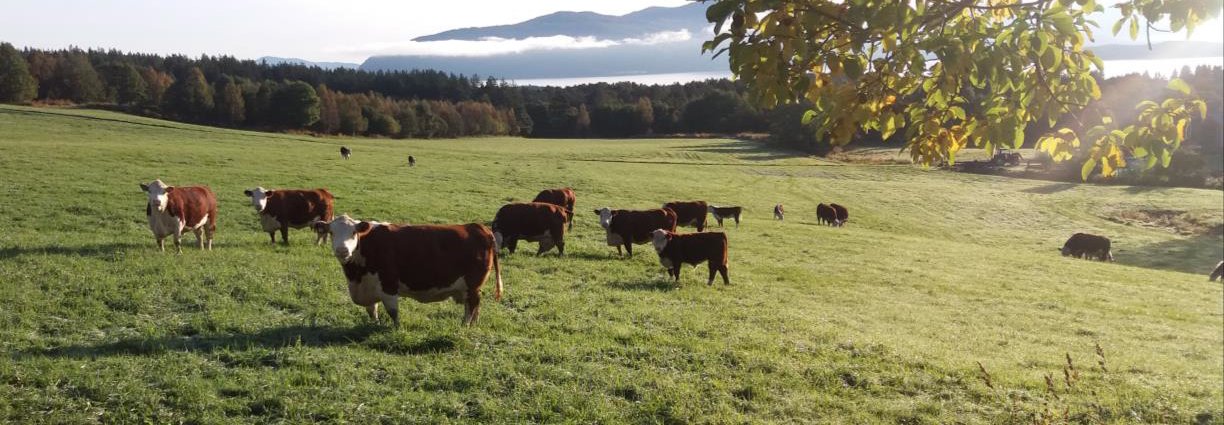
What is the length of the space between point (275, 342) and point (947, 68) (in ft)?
25.1

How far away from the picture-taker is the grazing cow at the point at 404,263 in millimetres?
8828

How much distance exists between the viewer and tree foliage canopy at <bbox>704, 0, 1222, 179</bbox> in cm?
436

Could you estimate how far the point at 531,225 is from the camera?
55.3 feet

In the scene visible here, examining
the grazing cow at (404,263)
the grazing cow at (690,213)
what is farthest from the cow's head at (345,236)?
the grazing cow at (690,213)

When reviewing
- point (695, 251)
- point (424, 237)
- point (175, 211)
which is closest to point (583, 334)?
point (424, 237)

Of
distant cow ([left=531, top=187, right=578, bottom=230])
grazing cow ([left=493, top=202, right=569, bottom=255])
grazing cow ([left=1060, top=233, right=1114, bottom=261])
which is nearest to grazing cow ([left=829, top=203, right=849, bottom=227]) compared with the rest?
grazing cow ([left=1060, top=233, right=1114, bottom=261])

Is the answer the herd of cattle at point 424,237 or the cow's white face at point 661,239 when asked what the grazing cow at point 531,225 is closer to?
the herd of cattle at point 424,237

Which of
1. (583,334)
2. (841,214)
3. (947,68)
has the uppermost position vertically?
(947,68)

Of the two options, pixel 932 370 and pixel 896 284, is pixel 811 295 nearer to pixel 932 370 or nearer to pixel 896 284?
pixel 896 284

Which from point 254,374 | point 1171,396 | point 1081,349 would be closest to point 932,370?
point 1171,396

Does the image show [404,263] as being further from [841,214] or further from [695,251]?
[841,214]

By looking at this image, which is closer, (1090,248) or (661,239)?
(661,239)

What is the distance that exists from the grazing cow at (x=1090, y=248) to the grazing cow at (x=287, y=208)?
30.3 metres

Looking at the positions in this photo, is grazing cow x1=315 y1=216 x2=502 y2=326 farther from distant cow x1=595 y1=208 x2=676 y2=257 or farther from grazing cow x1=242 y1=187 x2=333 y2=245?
distant cow x1=595 y1=208 x2=676 y2=257
